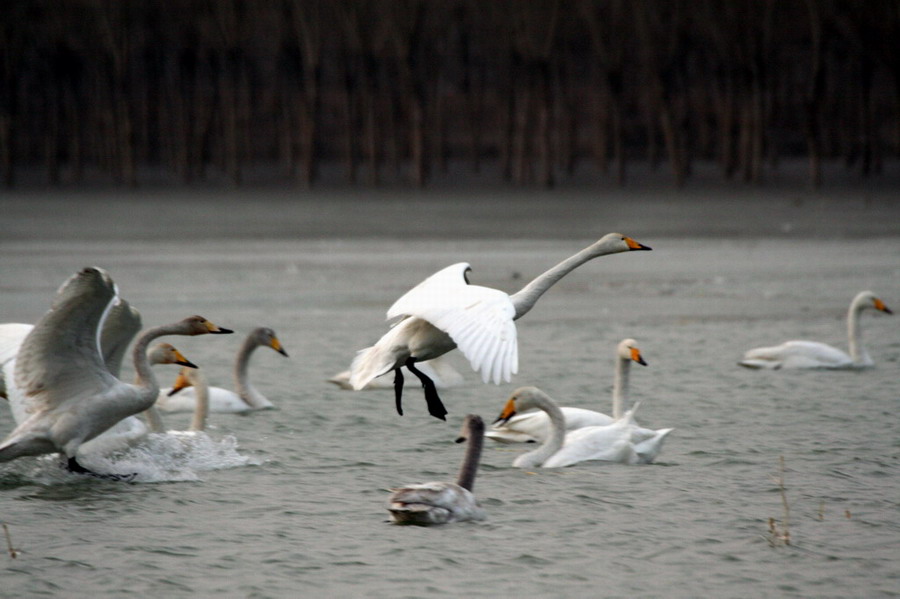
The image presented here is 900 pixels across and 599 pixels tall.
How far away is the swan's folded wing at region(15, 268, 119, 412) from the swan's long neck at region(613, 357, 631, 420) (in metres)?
3.38

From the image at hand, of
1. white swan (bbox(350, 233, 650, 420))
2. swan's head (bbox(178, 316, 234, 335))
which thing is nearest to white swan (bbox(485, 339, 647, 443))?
white swan (bbox(350, 233, 650, 420))

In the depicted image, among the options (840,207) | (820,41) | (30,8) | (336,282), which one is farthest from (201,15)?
(336,282)

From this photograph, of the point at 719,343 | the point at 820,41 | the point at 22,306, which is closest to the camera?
the point at 719,343

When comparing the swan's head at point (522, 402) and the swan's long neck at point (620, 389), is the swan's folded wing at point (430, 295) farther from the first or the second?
the swan's long neck at point (620, 389)

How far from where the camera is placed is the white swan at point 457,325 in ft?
23.1

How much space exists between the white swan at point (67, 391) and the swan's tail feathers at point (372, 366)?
2.88 feet

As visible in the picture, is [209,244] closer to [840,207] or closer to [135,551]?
[840,207]

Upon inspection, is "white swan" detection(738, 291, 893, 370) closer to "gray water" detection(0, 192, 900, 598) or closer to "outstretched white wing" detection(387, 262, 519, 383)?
"gray water" detection(0, 192, 900, 598)

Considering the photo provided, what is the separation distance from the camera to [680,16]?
44.5 m

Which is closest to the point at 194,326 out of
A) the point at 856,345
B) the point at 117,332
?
the point at 117,332

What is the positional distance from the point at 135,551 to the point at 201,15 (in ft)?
139

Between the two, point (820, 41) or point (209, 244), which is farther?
point (820, 41)

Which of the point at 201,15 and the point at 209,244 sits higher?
the point at 201,15

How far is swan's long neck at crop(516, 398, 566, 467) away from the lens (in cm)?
866
